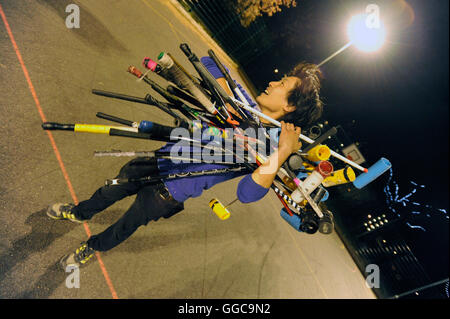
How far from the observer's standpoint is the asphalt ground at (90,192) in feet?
6.60

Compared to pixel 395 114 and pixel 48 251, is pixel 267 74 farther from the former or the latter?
pixel 48 251

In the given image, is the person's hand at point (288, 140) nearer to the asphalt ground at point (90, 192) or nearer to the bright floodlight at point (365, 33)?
the asphalt ground at point (90, 192)

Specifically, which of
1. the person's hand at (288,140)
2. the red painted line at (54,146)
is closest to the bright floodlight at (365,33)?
the person's hand at (288,140)

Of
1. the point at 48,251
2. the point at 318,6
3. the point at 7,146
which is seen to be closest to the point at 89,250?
the point at 48,251

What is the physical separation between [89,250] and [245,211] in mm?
3212

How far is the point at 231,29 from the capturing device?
782cm

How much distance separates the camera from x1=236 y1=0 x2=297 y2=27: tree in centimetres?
697

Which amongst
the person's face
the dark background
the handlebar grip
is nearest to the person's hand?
the person's face

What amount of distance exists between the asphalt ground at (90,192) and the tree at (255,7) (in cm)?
440

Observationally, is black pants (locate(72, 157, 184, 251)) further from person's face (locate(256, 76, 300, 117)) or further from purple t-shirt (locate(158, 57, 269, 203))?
person's face (locate(256, 76, 300, 117))

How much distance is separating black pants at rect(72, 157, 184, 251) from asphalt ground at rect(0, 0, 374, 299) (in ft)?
2.31

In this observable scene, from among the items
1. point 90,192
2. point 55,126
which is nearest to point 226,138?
point 55,126

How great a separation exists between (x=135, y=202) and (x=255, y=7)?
333 inches

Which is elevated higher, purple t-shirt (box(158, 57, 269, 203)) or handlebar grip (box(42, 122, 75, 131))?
handlebar grip (box(42, 122, 75, 131))
